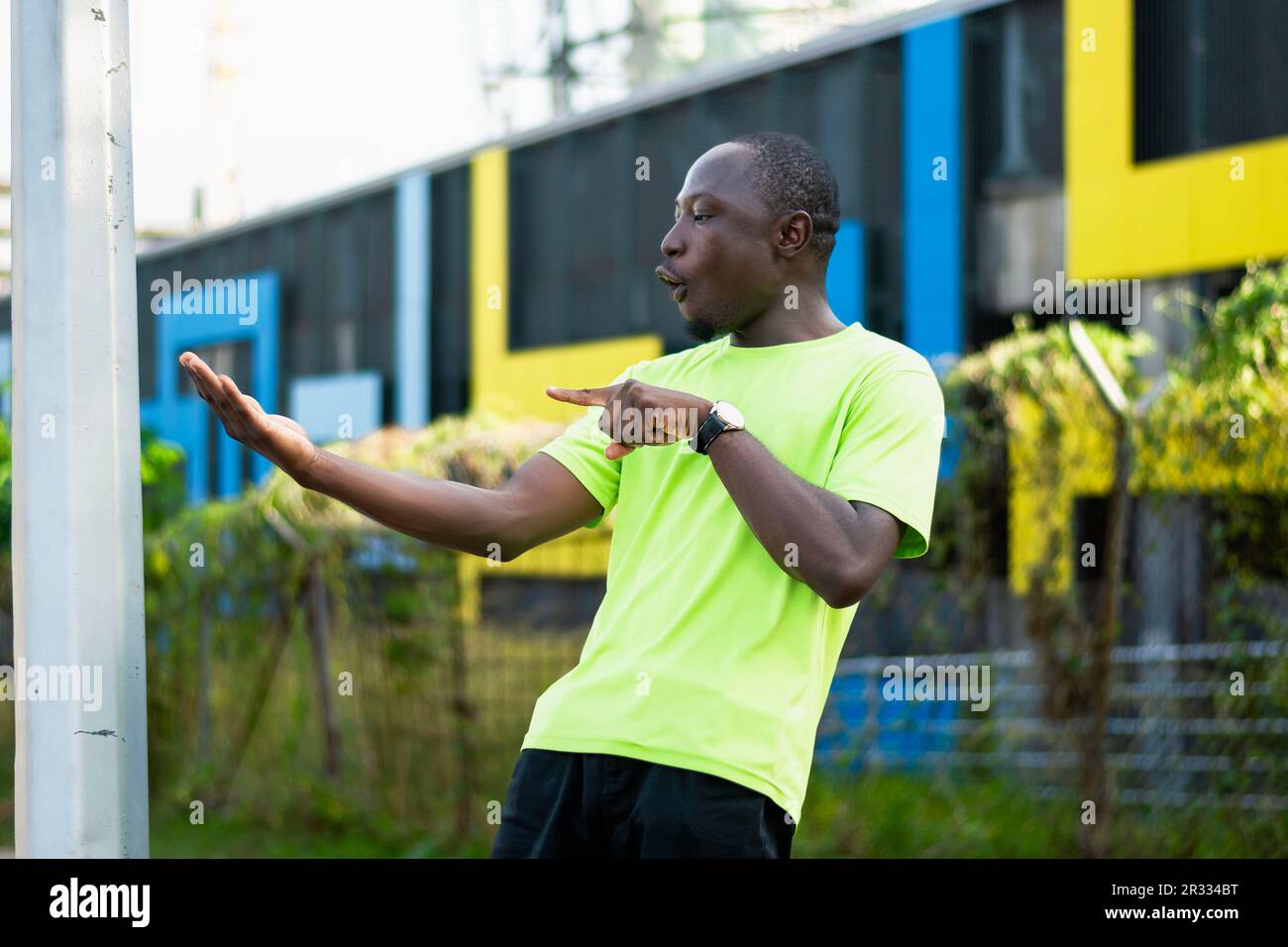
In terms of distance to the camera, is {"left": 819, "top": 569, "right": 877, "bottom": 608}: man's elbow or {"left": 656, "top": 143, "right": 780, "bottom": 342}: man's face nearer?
{"left": 819, "top": 569, "right": 877, "bottom": 608}: man's elbow

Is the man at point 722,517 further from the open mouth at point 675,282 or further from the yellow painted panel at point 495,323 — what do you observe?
the yellow painted panel at point 495,323

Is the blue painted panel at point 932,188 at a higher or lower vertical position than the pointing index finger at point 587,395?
higher

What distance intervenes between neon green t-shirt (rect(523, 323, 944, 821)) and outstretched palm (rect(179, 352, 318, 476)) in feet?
1.54

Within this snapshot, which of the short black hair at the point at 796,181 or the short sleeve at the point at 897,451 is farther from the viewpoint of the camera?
the short black hair at the point at 796,181

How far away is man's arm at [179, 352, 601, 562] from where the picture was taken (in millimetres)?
1924

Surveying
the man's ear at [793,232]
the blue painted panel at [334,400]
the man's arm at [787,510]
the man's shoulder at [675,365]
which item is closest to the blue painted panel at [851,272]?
the blue painted panel at [334,400]

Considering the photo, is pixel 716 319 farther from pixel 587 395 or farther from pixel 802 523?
pixel 802 523

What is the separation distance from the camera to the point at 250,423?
6.30 ft

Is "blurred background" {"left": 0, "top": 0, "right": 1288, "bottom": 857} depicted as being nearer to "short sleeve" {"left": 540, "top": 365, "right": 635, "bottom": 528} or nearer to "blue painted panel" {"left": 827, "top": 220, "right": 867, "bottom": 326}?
"blue painted panel" {"left": 827, "top": 220, "right": 867, "bottom": 326}

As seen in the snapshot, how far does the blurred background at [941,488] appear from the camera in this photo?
5.16 m

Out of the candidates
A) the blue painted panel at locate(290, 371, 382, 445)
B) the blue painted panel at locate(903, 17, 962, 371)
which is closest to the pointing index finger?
the blue painted panel at locate(903, 17, 962, 371)

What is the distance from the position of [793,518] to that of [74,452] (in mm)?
923

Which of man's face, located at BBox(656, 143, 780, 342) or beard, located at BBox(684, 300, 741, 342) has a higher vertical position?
man's face, located at BBox(656, 143, 780, 342)

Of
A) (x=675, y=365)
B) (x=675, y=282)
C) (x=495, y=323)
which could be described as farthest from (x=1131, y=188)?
(x=675, y=282)
